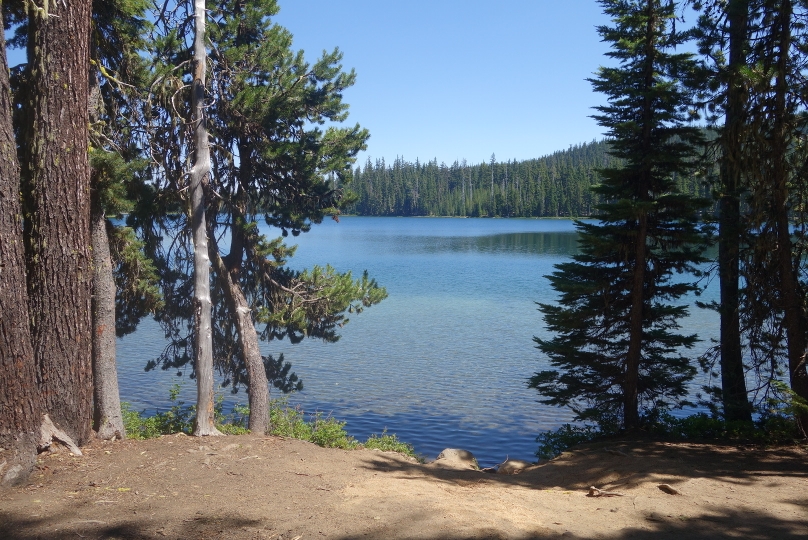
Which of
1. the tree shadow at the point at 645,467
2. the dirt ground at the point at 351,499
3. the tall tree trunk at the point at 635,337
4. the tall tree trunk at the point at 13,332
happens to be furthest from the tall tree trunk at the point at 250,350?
the tall tree trunk at the point at 13,332

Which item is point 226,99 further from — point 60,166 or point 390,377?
point 390,377

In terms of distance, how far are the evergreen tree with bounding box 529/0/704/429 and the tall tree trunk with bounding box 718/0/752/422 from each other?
51 centimetres

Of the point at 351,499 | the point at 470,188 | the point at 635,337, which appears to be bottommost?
the point at 351,499

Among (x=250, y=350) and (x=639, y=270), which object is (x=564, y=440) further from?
(x=250, y=350)

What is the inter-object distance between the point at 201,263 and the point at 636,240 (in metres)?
6.73

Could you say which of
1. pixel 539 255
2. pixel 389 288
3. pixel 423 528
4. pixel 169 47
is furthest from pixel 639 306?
pixel 539 255

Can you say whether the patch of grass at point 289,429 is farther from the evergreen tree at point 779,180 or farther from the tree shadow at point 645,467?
the evergreen tree at point 779,180

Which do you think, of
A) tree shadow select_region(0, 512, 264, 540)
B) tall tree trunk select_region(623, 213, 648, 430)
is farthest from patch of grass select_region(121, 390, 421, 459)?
tree shadow select_region(0, 512, 264, 540)

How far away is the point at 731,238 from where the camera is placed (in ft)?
29.8

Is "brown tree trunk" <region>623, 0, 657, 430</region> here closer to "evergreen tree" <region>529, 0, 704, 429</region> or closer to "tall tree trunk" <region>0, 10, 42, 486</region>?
"evergreen tree" <region>529, 0, 704, 429</region>

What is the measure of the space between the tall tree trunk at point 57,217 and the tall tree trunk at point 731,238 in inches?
302

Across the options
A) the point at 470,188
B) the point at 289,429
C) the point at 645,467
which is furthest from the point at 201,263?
the point at 470,188

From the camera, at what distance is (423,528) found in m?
4.64

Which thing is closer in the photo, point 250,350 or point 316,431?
point 316,431
